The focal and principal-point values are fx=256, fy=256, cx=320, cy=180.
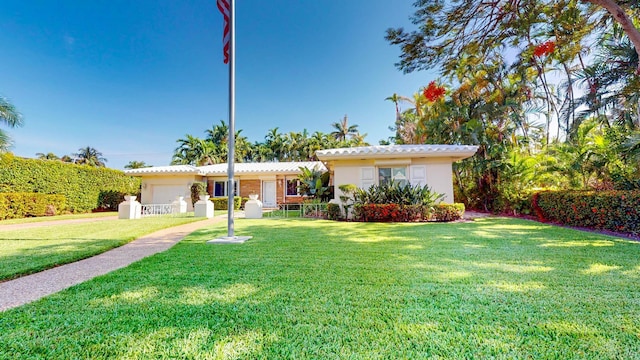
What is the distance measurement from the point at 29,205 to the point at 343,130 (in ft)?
105

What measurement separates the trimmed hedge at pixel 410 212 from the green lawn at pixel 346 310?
5923mm

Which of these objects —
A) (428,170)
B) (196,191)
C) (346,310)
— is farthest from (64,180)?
(428,170)

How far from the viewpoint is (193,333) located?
2.33 metres

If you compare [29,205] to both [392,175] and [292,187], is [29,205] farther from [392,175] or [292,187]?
[392,175]

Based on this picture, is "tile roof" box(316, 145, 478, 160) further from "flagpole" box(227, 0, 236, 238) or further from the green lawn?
the green lawn

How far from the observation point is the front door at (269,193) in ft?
73.5

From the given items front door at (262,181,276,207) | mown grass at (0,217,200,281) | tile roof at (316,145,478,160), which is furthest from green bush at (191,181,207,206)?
tile roof at (316,145,478,160)

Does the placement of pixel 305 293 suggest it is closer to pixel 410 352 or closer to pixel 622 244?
pixel 410 352

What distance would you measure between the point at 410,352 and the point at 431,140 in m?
18.4

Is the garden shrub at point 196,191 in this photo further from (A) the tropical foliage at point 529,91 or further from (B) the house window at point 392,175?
(A) the tropical foliage at point 529,91

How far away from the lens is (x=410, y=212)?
434 inches

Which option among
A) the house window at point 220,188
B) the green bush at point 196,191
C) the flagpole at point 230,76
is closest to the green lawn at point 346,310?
the flagpole at point 230,76

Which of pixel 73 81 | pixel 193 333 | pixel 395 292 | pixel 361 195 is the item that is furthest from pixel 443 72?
pixel 73 81

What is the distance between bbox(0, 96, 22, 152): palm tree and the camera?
1054cm
